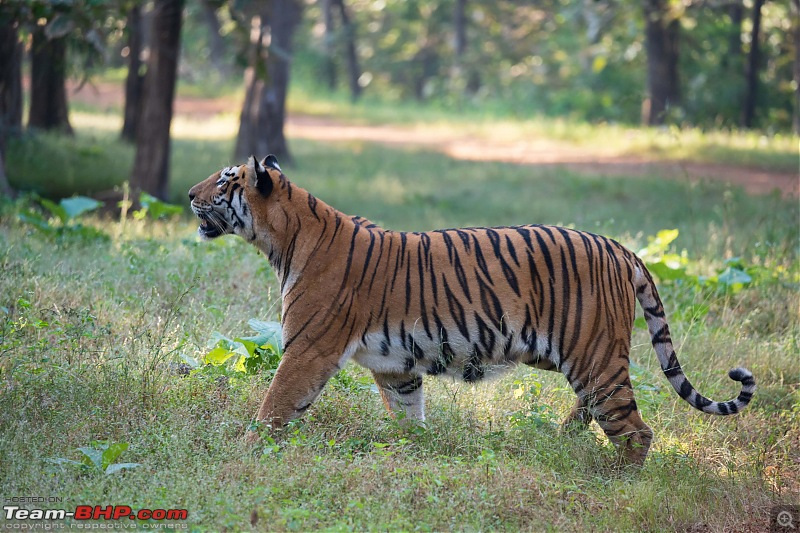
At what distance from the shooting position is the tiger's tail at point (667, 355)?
5297mm

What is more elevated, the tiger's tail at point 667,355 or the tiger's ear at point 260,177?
the tiger's ear at point 260,177

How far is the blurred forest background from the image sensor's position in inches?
488

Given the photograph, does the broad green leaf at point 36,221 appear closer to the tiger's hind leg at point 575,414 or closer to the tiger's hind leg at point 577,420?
the tiger's hind leg at point 575,414

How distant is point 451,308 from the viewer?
17.4ft

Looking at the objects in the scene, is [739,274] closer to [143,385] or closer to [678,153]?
[143,385]

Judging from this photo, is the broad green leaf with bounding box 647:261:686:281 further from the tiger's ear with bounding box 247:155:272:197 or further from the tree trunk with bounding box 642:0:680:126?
the tree trunk with bounding box 642:0:680:126

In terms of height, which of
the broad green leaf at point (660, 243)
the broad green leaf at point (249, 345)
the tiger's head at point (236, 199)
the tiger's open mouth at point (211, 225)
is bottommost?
the broad green leaf at point (249, 345)

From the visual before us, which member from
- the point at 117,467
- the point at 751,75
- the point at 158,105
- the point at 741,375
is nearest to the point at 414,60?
the point at 751,75

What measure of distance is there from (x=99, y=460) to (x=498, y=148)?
716 inches

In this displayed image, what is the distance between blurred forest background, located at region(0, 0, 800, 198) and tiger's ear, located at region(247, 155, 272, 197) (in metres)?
5.11

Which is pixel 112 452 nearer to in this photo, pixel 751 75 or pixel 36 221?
pixel 36 221

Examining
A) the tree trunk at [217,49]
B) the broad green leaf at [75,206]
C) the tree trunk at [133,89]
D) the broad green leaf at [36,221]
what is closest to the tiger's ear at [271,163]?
Answer: the broad green leaf at [36,221]

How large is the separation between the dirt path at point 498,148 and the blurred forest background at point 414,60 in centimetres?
118

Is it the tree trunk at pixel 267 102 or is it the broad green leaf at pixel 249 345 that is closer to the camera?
the broad green leaf at pixel 249 345
